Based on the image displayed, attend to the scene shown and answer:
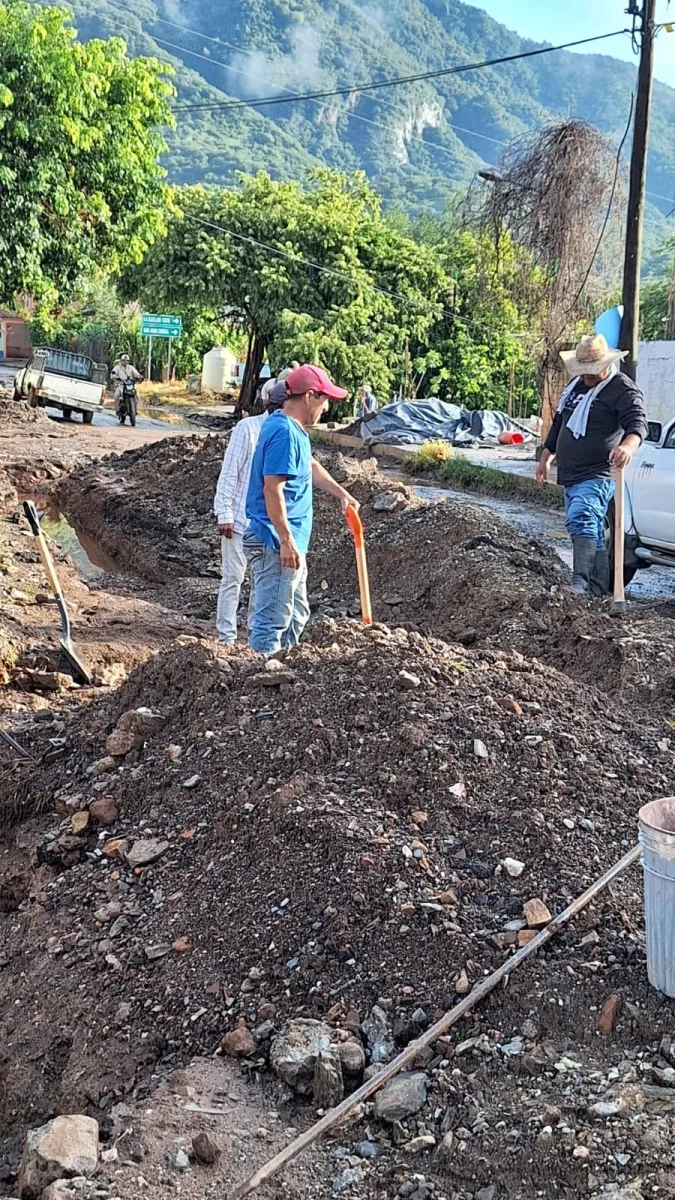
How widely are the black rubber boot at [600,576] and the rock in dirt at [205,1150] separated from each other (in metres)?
5.77

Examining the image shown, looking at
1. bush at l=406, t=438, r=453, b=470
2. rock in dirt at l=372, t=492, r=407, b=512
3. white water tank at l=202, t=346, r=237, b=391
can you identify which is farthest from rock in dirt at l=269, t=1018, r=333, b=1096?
white water tank at l=202, t=346, r=237, b=391

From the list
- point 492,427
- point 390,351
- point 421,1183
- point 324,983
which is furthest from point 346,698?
point 390,351

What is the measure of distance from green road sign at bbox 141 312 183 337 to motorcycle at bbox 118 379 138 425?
7.88m

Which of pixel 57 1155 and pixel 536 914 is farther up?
pixel 536 914

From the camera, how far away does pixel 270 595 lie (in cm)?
563

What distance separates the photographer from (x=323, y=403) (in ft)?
17.5

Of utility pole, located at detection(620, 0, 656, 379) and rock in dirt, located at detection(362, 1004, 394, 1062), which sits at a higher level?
utility pole, located at detection(620, 0, 656, 379)

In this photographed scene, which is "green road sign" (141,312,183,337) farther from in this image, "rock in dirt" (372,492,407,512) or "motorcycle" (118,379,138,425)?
"rock in dirt" (372,492,407,512)

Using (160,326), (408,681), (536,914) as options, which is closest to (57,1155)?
(536,914)

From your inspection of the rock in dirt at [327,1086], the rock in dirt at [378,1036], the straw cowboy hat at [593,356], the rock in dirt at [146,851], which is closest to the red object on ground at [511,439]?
the straw cowboy hat at [593,356]

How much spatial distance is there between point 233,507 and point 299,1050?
4.25 m

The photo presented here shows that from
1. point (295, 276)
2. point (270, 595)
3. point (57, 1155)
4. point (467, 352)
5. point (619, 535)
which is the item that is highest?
point (295, 276)

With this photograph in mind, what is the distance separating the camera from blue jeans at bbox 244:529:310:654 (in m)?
5.55

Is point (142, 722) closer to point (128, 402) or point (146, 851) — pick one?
point (146, 851)
